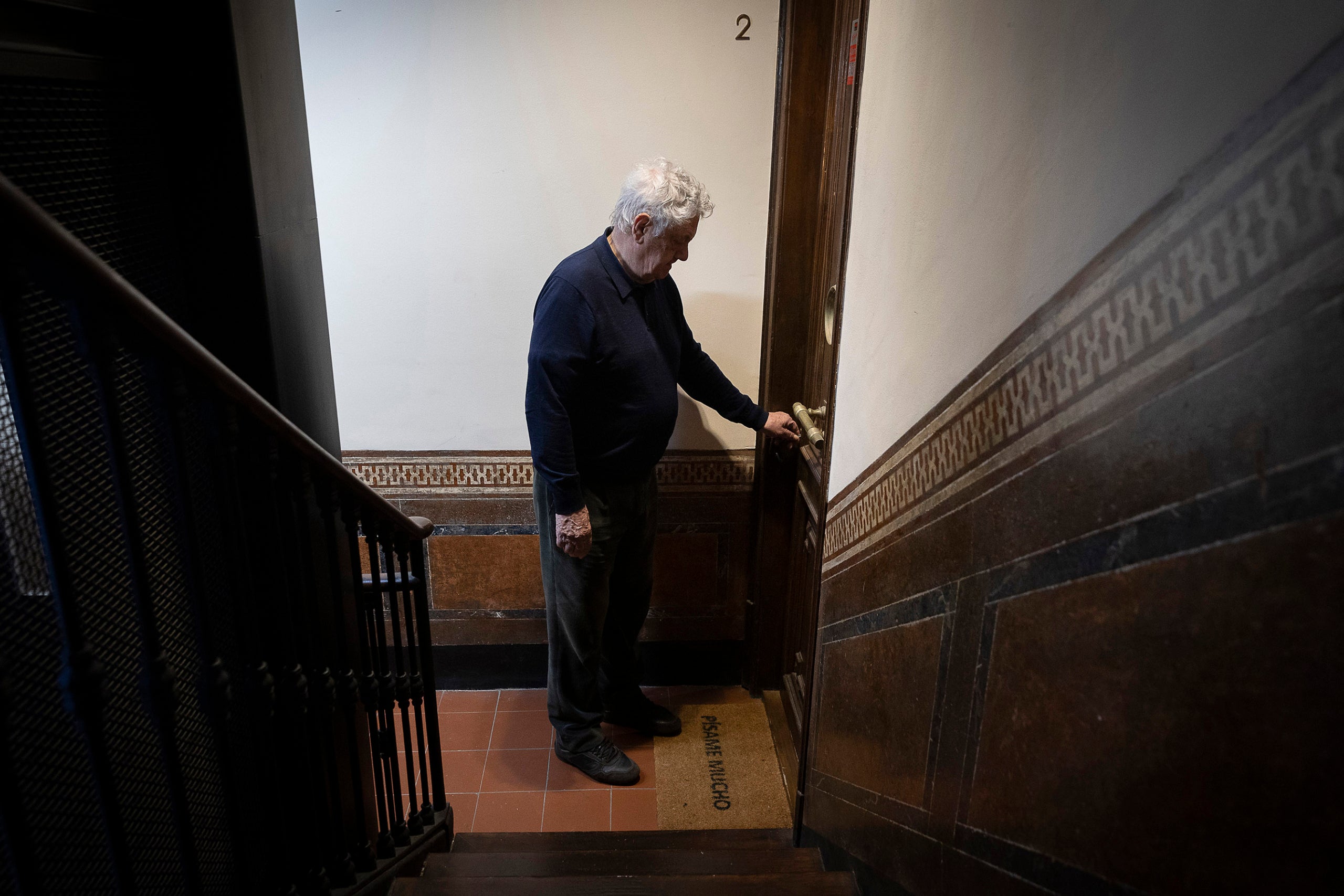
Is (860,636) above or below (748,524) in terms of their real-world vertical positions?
above

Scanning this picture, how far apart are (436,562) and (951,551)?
2.43m

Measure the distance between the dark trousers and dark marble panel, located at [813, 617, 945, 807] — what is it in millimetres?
873

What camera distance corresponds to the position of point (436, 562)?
11.2 feet

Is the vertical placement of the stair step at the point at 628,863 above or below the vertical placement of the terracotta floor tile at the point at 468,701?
above

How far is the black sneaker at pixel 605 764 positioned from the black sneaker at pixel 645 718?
211mm

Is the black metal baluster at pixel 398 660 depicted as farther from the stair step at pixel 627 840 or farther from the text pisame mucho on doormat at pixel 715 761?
the text pisame mucho on doormat at pixel 715 761

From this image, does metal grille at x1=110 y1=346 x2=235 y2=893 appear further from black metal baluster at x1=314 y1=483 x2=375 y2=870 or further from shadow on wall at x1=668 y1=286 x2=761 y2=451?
shadow on wall at x1=668 y1=286 x2=761 y2=451

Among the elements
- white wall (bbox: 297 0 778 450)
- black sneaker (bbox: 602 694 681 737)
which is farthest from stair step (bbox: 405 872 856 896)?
white wall (bbox: 297 0 778 450)

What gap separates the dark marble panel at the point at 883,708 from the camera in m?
1.56

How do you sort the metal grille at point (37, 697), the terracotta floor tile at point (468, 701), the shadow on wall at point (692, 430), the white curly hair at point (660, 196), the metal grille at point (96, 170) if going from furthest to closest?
the terracotta floor tile at point (468, 701), the shadow on wall at point (692, 430), the white curly hair at point (660, 196), the metal grille at point (96, 170), the metal grille at point (37, 697)

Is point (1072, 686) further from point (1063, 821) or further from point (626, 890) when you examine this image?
point (626, 890)

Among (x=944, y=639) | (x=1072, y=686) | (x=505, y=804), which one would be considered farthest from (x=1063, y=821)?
(x=505, y=804)

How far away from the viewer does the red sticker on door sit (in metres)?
2.06

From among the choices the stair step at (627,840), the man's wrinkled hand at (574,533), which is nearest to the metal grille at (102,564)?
the stair step at (627,840)
